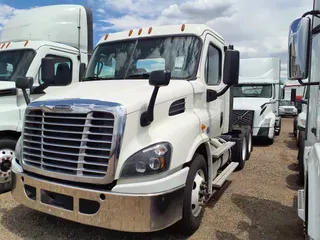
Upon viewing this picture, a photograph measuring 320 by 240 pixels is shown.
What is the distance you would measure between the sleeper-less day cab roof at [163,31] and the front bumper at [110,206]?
229cm

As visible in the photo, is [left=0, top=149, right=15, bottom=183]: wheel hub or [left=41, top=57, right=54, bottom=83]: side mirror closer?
[left=41, top=57, right=54, bottom=83]: side mirror

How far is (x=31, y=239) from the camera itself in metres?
3.64

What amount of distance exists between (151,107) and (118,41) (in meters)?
2.05

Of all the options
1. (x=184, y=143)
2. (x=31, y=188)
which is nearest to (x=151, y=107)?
(x=184, y=143)

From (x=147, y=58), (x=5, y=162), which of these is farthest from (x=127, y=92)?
(x=5, y=162)

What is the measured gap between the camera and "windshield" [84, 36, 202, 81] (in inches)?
167

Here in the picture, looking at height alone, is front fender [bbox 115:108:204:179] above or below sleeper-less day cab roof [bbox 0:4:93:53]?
below

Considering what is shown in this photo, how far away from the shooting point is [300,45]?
8.56ft

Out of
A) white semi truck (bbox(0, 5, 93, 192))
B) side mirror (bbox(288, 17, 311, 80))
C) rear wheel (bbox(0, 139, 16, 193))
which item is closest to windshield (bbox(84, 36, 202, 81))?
white semi truck (bbox(0, 5, 93, 192))

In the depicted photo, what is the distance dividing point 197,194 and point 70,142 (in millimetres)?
1614

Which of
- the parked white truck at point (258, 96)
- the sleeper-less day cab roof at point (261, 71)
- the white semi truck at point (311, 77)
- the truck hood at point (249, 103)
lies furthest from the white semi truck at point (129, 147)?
the sleeper-less day cab roof at point (261, 71)

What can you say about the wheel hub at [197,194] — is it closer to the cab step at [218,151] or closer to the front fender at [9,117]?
the cab step at [218,151]

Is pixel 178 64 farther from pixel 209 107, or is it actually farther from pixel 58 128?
Result: pixel 58 128

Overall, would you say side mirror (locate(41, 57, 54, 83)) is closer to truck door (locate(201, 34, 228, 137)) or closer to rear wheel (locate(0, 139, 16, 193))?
rear wheel (locate(0, 139, 16, 193))
